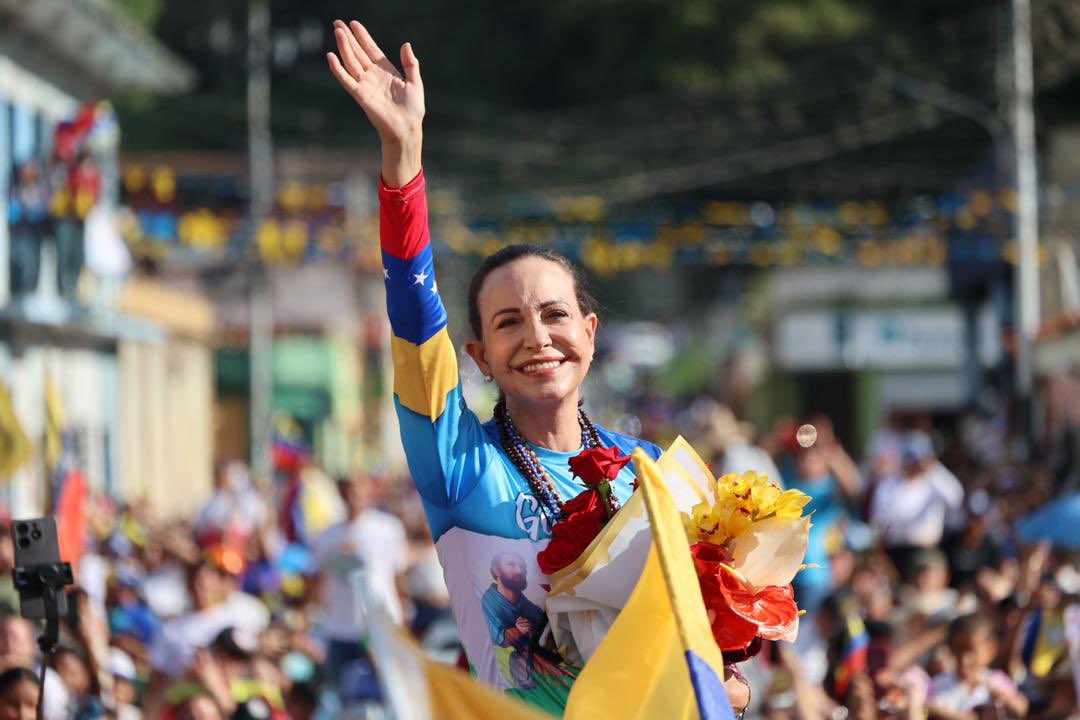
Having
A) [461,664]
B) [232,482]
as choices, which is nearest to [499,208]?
[232,482]

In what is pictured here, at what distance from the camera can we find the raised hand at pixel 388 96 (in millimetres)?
3436

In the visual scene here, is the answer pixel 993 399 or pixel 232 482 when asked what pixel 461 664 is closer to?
pixel 232 482

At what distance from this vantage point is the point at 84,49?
2308cm

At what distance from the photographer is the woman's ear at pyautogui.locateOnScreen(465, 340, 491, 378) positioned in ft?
12.2

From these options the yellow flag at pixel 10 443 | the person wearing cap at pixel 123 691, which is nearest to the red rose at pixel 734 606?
the person wearing cap at pixel 123 691

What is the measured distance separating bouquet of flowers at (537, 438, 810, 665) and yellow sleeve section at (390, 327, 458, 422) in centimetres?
30

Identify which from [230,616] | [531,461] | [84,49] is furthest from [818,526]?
[84,49]

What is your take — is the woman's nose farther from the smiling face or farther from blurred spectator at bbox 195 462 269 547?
blurred spectator at bbox 195 462 269 547

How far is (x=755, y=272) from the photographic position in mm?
46594

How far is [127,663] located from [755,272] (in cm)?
3864

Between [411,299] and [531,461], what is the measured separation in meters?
0.40

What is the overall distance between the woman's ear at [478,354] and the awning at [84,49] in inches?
679

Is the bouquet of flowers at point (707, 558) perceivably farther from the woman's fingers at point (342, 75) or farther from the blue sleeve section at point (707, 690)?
the woman's fingers at point (342, 75)

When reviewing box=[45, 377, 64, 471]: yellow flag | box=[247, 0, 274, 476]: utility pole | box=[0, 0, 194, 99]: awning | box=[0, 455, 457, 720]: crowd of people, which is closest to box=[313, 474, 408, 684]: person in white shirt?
box=[0, 455, 457, 720]: crowd of people
